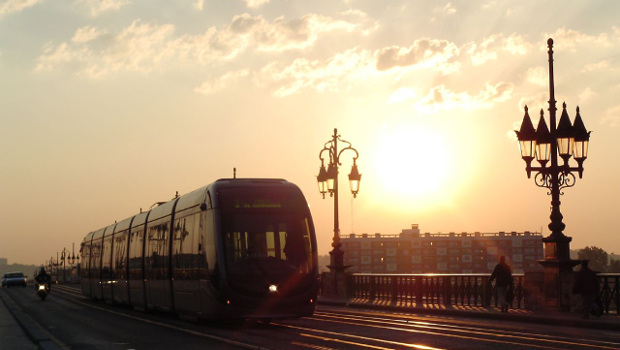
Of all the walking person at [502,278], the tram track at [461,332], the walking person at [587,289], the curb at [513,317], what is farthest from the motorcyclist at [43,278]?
the walking person at [587,289]

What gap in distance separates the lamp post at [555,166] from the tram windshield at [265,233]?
763cm

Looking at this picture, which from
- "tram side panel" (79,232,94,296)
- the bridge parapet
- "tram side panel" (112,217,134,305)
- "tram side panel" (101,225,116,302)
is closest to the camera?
the bridge parapet

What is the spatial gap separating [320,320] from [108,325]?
5.57m

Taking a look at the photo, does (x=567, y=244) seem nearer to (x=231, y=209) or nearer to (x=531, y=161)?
(x=531, y=161)

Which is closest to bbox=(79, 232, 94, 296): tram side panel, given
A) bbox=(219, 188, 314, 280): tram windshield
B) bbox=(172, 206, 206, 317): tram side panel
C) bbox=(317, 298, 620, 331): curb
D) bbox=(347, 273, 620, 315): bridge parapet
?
bbox=(347, 273, 620, 315): bridge parapet

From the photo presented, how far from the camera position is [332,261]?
1596 inches

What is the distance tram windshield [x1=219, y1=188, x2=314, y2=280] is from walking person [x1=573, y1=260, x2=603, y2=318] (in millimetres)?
7109

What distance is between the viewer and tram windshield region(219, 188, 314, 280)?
66.0ft

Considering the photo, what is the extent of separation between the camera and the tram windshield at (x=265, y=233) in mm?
20125

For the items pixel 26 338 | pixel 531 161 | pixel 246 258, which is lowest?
pixel 26 338

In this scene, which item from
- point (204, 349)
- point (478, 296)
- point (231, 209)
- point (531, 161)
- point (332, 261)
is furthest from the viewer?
point (332, 261)

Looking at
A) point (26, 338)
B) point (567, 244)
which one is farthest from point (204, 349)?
point (567, 244)

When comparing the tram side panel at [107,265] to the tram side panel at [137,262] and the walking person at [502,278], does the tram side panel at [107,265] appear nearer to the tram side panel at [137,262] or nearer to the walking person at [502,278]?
the tram side panel at [137,262]

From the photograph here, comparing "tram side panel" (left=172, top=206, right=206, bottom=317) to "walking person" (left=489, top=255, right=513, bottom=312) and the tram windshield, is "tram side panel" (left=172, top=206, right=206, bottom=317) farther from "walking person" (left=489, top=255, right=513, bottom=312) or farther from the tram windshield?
"walking person" (left=489, top=255, right=513, bottom=312)
